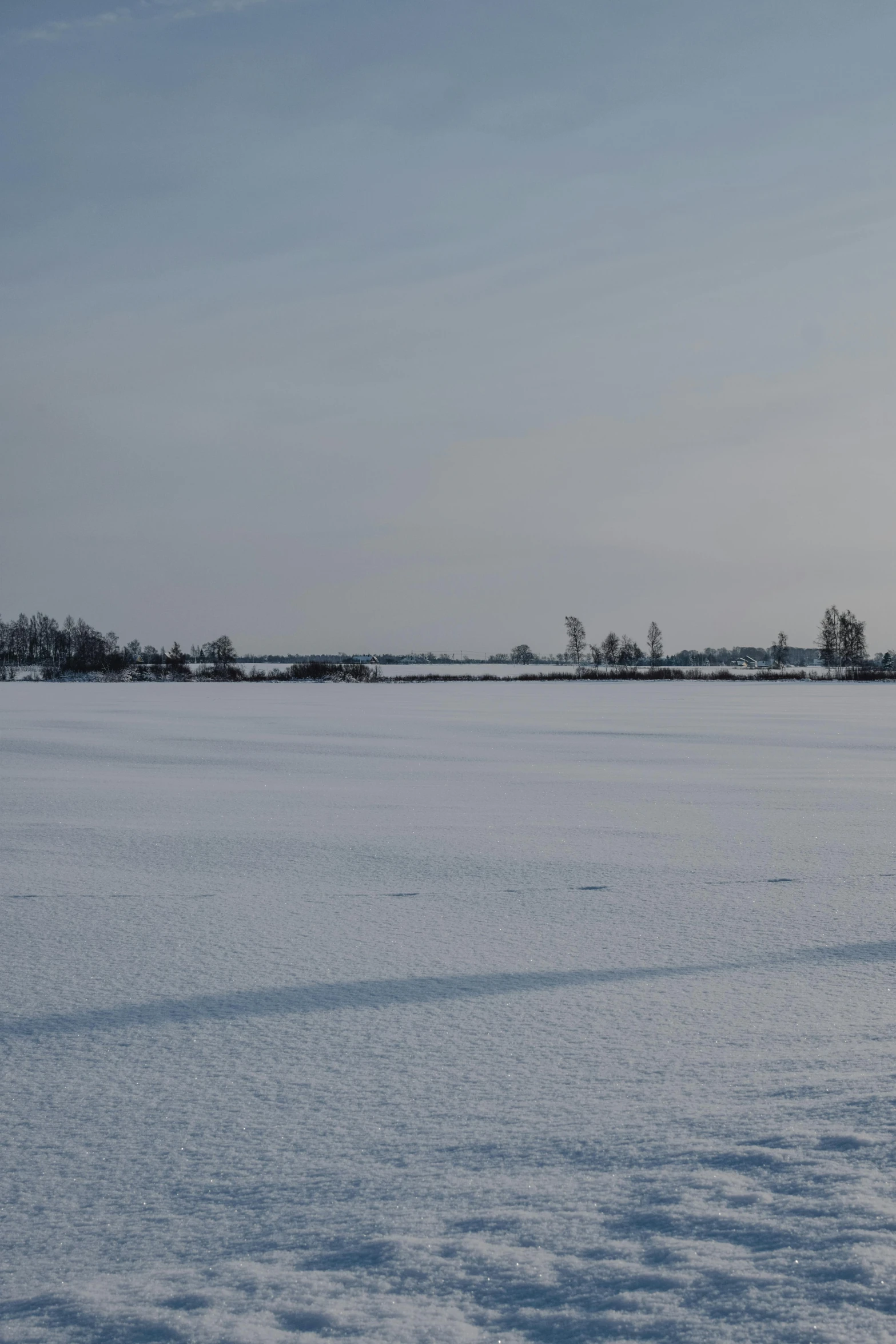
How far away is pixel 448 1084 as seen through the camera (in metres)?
2.44

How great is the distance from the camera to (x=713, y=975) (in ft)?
10.9

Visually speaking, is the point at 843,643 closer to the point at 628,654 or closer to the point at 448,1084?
the point at 628,654

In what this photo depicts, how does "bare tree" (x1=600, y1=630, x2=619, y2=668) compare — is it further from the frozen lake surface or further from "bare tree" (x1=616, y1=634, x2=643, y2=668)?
the frozen lake surface

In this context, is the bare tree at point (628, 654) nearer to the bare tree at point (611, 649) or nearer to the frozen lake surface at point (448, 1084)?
the bare tree at point (611, 649)

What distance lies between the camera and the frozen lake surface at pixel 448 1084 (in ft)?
5.31

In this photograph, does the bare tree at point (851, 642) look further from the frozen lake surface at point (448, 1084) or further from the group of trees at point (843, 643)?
the frozen lake surface at point (448, 1084)

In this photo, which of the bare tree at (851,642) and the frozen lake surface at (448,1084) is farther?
the bare tree at (851,642)

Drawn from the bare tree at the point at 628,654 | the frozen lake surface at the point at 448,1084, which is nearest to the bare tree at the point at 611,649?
the bare tree at the point at 628,654

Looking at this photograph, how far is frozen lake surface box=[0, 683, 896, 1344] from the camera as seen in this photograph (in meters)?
1.62

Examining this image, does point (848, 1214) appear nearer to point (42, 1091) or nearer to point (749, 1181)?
point (749, 1181)

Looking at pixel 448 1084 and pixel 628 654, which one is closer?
pixel 448 1084

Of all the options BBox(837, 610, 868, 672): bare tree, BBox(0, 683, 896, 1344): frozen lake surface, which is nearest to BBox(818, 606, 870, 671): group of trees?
BBox(837, 610, 868, 672): bare tree

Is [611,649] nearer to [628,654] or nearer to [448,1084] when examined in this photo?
[628,654]

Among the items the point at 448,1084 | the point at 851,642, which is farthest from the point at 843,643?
the point at 448,1084
